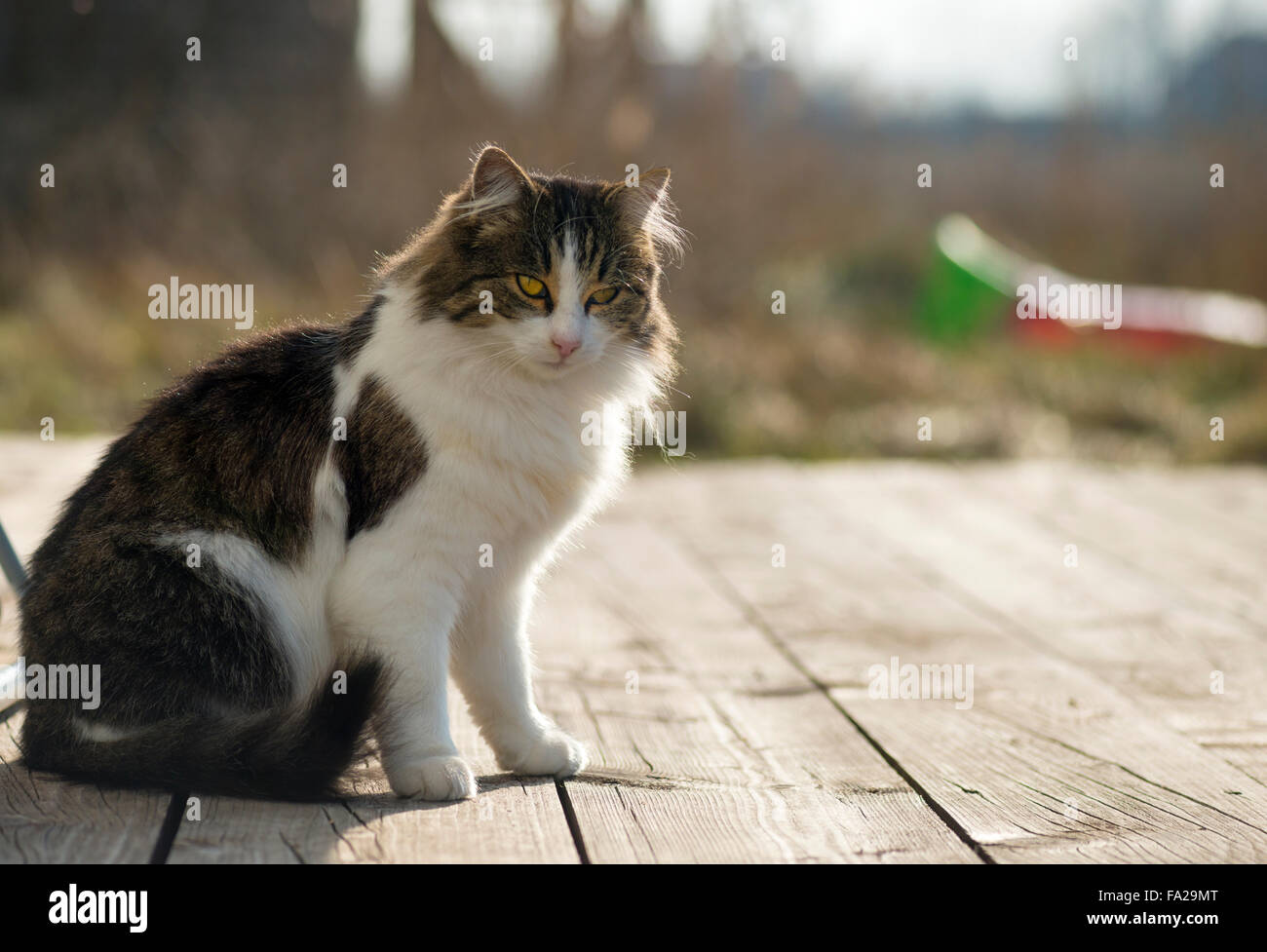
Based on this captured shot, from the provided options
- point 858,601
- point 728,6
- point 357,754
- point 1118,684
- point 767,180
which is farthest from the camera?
point 767,180

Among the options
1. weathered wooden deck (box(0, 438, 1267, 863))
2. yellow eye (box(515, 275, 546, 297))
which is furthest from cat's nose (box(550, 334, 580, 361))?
weathered wooden deck (box(0, 438, 1267, 863))

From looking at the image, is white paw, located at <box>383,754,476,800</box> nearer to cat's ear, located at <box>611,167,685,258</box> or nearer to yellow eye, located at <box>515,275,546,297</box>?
yellow eye, located at <box>515,275,546,297</box>

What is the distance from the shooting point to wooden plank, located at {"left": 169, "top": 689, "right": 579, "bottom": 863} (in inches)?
72.3

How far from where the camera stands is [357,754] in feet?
6.81

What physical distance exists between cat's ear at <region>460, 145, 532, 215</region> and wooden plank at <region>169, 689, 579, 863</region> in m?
1.10

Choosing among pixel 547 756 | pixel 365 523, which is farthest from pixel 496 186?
pixel 547 756

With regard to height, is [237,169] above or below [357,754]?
above

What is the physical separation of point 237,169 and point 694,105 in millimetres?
3521

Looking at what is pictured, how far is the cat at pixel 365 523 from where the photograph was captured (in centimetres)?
208

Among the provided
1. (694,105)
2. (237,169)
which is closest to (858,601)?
(694,105)

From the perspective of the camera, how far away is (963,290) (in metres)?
10.4

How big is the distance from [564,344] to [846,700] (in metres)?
1.20

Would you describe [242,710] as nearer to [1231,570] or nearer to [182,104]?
[1231,570]

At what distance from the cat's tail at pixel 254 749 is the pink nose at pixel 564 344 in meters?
0.66
